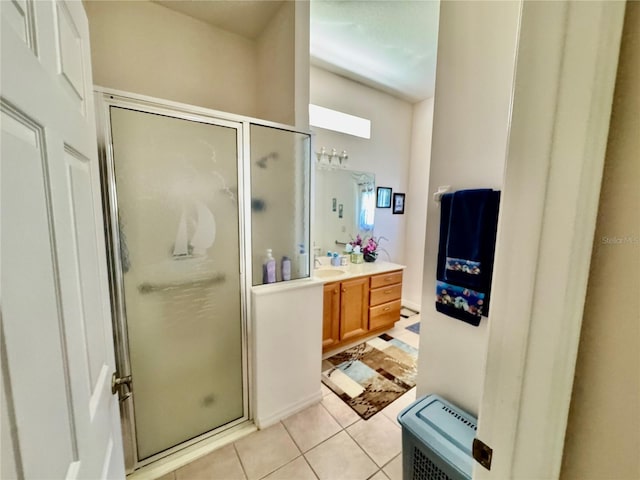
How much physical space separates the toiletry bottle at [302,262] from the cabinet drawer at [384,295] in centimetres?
113

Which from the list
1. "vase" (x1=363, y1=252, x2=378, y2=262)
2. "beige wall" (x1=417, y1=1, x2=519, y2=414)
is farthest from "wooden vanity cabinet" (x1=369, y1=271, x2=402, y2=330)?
"beige wall" (x1=417, y1=1, x2=519, y2=414)

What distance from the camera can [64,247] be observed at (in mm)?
523

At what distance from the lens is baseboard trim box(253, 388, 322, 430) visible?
68.0 inches

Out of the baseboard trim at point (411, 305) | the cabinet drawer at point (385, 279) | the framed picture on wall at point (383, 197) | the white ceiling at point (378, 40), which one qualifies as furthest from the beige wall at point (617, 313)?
the baseboard trim at point (411, 305)

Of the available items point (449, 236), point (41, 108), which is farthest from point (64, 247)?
point (449, 236)

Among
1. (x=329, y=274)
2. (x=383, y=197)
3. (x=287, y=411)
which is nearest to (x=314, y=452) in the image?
(x=287, y=411)

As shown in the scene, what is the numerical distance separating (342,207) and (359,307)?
119cm

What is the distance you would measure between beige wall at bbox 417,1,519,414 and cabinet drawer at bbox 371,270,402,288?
1.29m

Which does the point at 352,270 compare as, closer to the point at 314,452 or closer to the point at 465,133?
the point at 314,452

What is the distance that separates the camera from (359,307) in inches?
106

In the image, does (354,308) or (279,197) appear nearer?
(279,197)

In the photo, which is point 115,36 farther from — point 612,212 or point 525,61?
point 612,212

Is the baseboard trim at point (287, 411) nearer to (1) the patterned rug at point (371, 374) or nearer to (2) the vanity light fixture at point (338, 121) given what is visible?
(1) the patterned rug at point (371, 374)

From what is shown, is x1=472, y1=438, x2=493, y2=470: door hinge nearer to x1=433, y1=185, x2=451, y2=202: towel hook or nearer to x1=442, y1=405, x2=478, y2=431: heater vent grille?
x1=442, y1=405, x2=478, y2=431: heater vent grille
